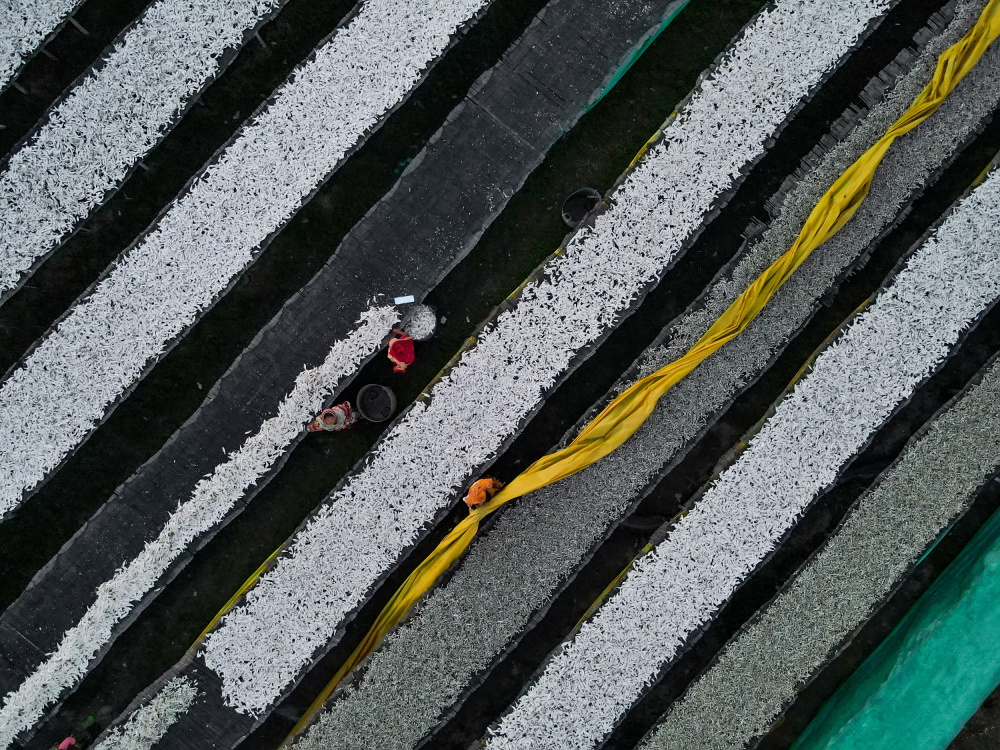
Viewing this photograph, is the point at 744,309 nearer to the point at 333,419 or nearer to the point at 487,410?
the point at 487,410

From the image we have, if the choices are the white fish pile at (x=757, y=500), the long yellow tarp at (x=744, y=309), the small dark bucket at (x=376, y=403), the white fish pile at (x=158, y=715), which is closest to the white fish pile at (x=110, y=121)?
the small dark bucket at (x=376, y=403)

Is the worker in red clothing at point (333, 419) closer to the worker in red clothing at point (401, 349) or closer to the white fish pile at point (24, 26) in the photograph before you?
the worker in red clothing at point (401, 349)

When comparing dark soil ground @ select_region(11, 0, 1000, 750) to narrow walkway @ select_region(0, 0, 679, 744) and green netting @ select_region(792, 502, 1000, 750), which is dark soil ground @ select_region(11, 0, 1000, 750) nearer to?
narrow walkway @ select_region(0, 0, 679, 744)

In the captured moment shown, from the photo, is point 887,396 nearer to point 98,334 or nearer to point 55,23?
point 98,334

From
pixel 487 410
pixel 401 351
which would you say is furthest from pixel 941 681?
pixel 401 351

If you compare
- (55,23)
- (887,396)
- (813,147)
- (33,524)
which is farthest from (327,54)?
(887,396)

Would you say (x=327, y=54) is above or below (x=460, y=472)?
above
